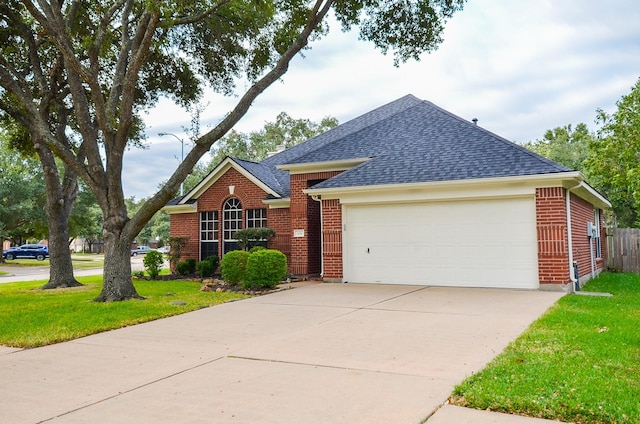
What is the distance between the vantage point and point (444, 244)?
12.7m

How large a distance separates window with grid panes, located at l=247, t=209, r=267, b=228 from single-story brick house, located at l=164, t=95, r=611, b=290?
0.04m

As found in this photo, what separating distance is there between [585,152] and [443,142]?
86.8 ft

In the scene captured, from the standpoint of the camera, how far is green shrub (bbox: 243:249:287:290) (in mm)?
12617

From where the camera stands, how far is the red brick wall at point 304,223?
1567 centimetres

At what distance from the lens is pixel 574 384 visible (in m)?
4.40

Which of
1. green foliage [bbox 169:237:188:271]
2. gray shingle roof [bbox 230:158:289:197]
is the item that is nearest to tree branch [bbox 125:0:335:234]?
gray shingle roof [bbox 230:158:289:197]

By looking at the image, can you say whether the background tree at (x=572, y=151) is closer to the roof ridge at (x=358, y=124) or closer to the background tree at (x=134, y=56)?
the roof ridge at (x=358, y=124)

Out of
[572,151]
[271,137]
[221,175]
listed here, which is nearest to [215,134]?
[221,175]

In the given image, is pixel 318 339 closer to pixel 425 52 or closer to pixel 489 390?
pixel 489 390

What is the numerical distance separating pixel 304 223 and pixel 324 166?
1952 millimetres

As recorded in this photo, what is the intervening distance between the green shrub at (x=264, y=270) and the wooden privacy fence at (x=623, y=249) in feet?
43.1

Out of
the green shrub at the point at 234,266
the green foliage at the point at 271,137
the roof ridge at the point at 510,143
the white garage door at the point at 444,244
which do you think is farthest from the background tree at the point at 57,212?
the green foliage at the point at 271,137

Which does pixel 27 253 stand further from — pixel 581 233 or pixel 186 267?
pixel 581 233

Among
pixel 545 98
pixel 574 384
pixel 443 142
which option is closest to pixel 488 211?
pixel 443 142
